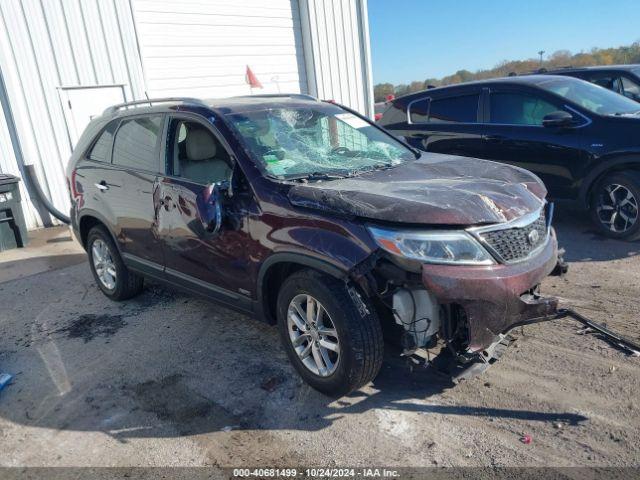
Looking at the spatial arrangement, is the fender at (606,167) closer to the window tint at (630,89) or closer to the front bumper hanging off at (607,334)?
the front bumper hanging off at (607,334)

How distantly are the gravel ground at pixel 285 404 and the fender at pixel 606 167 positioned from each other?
1.49 meters

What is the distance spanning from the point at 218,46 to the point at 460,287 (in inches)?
348

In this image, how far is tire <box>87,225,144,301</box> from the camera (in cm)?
491

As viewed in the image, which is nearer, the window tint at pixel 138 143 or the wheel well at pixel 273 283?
the wheel well at pixel 273 283

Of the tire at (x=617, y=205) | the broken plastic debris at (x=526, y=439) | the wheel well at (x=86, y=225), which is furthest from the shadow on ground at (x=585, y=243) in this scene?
the wheel well at (x=86, y=225)

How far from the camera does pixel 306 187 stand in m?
3.17

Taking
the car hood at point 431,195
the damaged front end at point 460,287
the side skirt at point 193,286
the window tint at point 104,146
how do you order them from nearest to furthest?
the damaged front end at point 460,287 < the car hood at point 431,195 < the side skirt at point 193,286 < the window tint at point 104,146

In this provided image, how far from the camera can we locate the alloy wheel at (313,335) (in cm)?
306

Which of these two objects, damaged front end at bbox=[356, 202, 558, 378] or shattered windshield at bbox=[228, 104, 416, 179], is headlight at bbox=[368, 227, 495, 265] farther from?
shattered windshield at bbox=[228, 104, 416, 179]

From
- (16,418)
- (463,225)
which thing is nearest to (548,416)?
(463,225)

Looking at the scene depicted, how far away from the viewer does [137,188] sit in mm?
4336

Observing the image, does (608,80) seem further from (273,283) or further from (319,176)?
(273,283)

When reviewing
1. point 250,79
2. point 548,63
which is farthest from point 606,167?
point 548,63

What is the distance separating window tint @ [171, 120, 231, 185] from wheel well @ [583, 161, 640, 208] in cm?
408
